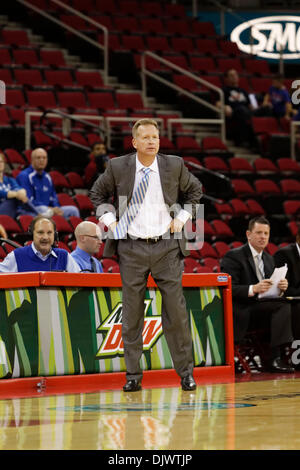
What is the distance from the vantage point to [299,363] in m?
7.34

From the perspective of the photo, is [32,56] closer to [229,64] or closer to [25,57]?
[25,57]

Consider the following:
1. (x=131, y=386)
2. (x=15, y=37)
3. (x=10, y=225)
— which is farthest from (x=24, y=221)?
(x=15, y=37)

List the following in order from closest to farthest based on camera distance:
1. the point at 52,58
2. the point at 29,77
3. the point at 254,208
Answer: the point at 254,208 < the point at 29,77 < the point at 52,58

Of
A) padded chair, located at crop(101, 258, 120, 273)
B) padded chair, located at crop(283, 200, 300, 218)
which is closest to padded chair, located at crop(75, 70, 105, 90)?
padded chair, located at crop(283, 200, 300, 218)

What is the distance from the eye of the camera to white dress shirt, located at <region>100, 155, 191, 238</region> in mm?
5121

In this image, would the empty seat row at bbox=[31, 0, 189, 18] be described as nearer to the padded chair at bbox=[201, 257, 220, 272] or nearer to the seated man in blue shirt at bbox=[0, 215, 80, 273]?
the padded chair at bbox=[201, 257, 220, 272]

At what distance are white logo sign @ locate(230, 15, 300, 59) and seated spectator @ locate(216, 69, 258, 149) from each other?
13.2 feet

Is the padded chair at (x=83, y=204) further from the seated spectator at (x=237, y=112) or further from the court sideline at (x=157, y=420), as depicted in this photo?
the court sideline at (x=157, y=420)

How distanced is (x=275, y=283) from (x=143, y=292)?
2.13 metres

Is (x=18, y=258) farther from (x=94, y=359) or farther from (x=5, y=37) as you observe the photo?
(x=5, y=37)

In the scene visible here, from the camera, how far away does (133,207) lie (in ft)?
17.0

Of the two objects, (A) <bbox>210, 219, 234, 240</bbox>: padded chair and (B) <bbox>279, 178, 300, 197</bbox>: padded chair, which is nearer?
(A) <bbox>210, 219, 234, 240</bbox>: padded chair

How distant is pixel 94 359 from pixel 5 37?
9890 mm
